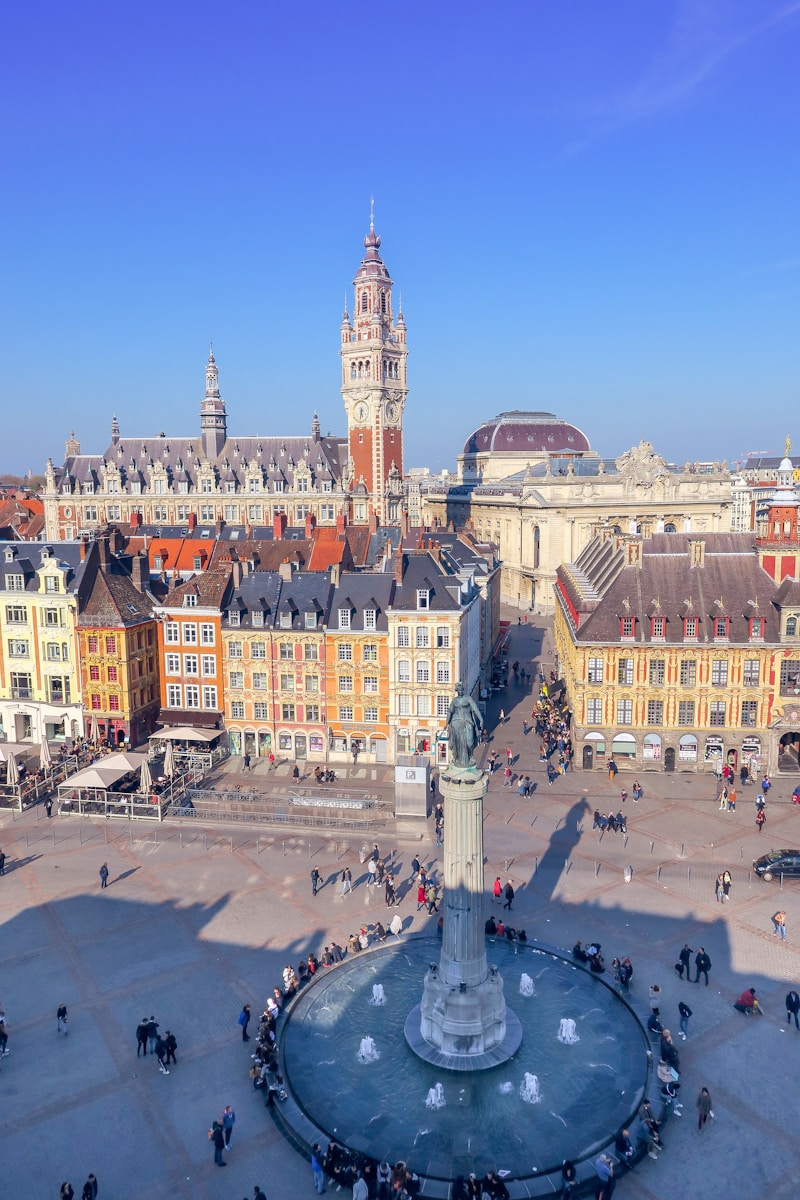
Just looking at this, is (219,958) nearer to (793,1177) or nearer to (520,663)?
(793,1177)

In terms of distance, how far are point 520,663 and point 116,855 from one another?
171 feet

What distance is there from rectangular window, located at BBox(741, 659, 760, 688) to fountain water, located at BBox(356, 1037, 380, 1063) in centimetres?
3665

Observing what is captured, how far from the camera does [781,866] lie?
4231 cm

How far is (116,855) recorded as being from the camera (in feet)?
152

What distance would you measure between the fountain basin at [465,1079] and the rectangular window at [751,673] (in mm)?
28013

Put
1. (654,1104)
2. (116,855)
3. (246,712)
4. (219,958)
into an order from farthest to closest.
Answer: (246,712) < (116,855) < (219,958) < (654,1104)

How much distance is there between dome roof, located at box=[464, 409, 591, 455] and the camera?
179875mm

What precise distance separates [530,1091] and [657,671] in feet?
112

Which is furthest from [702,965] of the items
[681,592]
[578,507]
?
[578,507]

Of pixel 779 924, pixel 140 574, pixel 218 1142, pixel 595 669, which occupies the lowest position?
pixel 218 1142

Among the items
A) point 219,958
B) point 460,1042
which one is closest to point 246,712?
point 219,958

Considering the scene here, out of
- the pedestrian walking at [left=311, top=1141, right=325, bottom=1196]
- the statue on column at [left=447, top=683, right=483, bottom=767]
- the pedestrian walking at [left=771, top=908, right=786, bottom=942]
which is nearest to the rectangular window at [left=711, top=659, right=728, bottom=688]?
the pedestrian walking at [left=771, top=908, right=786, bottom=942]

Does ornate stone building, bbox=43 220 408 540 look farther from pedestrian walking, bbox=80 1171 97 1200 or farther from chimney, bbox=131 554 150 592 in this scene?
pedestrian walking, bbox=80 1171 97 1200

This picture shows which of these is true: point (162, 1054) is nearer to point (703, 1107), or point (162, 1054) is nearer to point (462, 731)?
point (462, 731)
